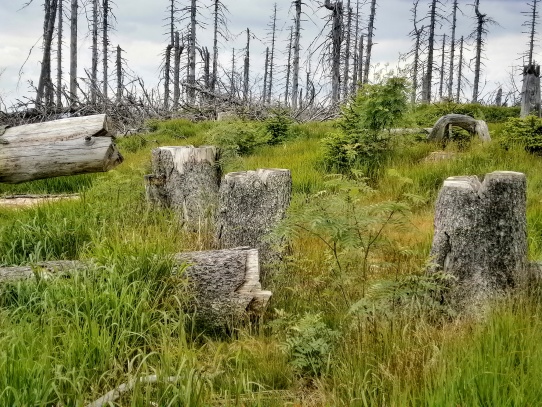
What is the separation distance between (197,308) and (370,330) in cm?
153

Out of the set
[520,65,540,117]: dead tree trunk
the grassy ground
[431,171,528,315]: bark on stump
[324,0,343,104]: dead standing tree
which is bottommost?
the grassy ground

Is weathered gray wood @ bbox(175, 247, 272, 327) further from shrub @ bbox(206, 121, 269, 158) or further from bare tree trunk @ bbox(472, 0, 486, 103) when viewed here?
bare tree trunk @ bbox(472, 0, 486, 103)

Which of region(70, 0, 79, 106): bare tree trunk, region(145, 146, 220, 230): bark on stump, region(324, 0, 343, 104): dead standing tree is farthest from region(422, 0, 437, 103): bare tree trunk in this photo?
region(145, 146, 220, 230): bark on stump

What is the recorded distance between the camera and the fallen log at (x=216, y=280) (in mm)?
4160

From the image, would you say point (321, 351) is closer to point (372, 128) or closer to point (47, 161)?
point (47, 161)

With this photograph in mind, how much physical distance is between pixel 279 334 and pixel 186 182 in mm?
3087

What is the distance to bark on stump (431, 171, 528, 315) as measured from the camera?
3.83m

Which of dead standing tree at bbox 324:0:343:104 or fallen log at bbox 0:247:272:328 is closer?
fallen log at bbox 0:247:272:328

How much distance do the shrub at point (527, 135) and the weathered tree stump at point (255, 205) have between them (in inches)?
276

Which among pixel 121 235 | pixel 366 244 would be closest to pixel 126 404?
pixel 366 244

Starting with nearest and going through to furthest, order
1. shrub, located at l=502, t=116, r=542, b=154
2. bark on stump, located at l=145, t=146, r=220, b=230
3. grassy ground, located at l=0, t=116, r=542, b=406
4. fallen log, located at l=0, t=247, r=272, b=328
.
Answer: grassy ground, located at l=0, t=116, r=542, b=406
fallen log, located at l=0, t=247, r=272, b=328
bark on stump, located at l=145, t=146, r=220, b=230
shrub, located at l=502, t=116, r=542, b=154

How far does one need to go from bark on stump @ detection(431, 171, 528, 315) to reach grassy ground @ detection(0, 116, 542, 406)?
→ 0.19 meters

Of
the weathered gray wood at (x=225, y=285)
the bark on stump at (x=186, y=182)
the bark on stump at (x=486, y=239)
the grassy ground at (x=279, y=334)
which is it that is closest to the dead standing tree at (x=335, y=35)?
the bark on stump at (x=186, y=182)

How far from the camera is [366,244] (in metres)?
3.90
